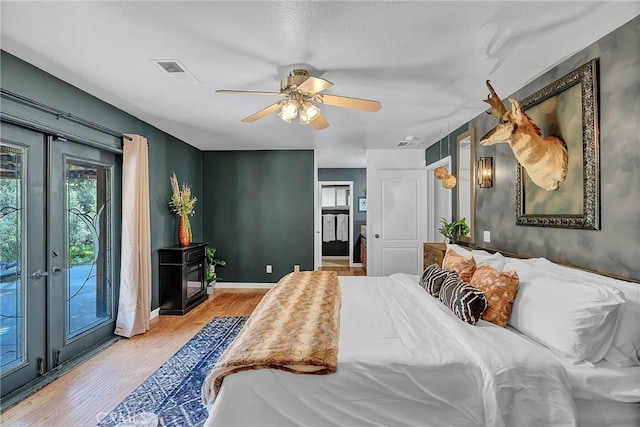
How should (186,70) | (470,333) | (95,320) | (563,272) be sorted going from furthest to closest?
(95,320)
(186,70)
(563,272)
(470,333)

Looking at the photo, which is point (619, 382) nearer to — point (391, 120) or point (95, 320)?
point (391, 120)

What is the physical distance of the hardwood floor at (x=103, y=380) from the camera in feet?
7.39

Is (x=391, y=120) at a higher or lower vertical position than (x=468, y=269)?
higher

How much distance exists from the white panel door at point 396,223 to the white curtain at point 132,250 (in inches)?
137

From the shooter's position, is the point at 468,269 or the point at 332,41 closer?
the point at 332,41

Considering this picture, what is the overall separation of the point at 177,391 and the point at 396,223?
418cm

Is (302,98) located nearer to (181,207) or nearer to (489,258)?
(489,258)

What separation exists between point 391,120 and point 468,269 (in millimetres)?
2069

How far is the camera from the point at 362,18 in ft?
6.30

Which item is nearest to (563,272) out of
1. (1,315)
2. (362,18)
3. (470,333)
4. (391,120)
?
(470,333)

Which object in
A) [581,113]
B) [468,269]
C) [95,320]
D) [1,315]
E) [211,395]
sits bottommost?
[95,320]

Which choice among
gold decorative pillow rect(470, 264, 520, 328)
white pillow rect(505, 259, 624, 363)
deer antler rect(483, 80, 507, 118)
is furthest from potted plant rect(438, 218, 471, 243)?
white pillow rect(505, 259, 624, 363)

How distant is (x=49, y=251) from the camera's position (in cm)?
276

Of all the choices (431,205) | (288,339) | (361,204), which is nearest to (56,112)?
(288,339)
